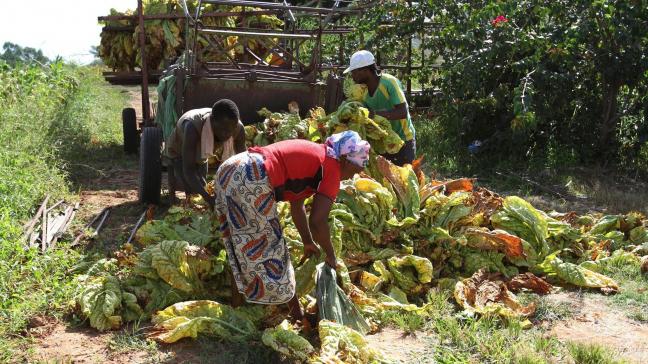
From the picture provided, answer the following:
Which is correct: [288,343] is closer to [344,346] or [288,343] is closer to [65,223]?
[344,346]

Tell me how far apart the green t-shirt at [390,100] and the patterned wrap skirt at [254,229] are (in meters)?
2.38

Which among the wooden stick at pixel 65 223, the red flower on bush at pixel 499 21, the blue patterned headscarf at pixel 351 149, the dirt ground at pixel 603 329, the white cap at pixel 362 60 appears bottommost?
the dirt ground at pixel 603 329

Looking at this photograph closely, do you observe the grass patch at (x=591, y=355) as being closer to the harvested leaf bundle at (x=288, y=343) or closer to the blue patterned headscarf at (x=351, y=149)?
the harvested leaf bundle at (x=288, y=343)

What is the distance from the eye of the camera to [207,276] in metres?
4.86

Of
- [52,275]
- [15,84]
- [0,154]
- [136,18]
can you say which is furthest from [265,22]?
[52,275]

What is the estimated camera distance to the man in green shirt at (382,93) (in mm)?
5977

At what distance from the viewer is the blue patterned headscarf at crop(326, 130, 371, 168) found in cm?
397

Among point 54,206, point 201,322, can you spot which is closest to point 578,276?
point 201,322

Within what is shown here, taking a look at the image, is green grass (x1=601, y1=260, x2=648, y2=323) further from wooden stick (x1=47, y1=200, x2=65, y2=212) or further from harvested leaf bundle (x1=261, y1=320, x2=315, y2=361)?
wooden stick (x1=47, y1=200, x2=65, y2=212)

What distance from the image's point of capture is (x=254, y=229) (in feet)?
13.4

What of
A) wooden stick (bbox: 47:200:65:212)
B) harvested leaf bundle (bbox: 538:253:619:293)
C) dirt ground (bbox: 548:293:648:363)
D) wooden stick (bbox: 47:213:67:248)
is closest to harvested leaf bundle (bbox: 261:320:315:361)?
dirt ground (bbox: 548:293:648:363)

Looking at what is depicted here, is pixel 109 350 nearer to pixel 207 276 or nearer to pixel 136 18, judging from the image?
pixel 207 276

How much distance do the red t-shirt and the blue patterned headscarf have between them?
0.06 metres

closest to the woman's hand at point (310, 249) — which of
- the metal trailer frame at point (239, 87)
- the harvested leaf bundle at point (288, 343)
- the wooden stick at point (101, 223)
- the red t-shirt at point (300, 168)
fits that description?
the red t-shirt at point (300, 168)
